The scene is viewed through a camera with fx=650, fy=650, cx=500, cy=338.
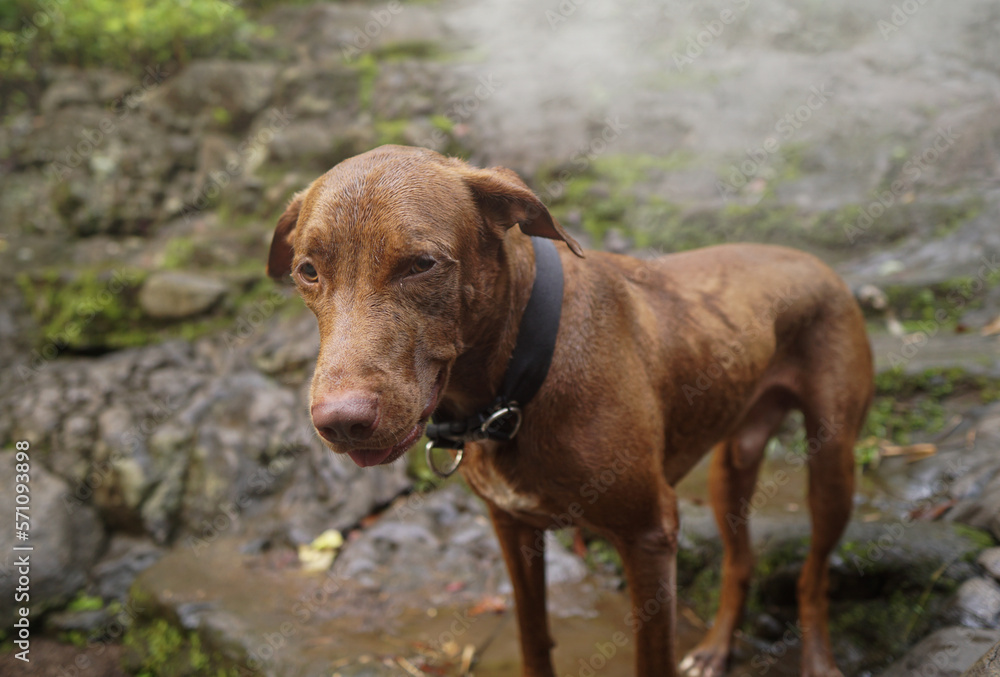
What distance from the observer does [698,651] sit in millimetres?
3291

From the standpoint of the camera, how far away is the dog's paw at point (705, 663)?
3.20 m

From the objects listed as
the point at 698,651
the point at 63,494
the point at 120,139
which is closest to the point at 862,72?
the point at 698,651

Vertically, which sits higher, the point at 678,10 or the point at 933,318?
the point at 678,10

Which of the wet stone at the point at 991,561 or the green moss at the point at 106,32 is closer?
the wet stone at the point at 991,561

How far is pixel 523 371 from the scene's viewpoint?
6.91 ft

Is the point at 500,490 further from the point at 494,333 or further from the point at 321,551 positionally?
the point at 321,551

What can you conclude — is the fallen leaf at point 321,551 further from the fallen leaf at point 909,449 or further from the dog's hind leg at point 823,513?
Result: the fallen leaf at point 909,449

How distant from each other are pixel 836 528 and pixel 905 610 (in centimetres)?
54

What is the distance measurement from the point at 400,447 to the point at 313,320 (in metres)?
4.57

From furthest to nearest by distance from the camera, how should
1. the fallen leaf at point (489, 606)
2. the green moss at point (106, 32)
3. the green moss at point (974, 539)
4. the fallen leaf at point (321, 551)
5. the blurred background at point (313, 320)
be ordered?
the green moss at point (106, 32)
the fallen leaf at point (321, 551)
the fallen leaf at point (489, 606)
the blurred background at point (313, 320)
the green moss at point (974, 539)

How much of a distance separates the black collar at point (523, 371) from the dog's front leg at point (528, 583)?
22.1 inches

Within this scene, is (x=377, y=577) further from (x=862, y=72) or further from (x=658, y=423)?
(x=862, y=72)

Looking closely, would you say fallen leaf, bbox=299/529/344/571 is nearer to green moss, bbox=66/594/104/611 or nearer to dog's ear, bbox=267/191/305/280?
green moss, bbox=66/594/104/611

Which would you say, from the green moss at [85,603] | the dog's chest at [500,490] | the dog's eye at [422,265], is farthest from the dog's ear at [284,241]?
the green moss at [85,603]
